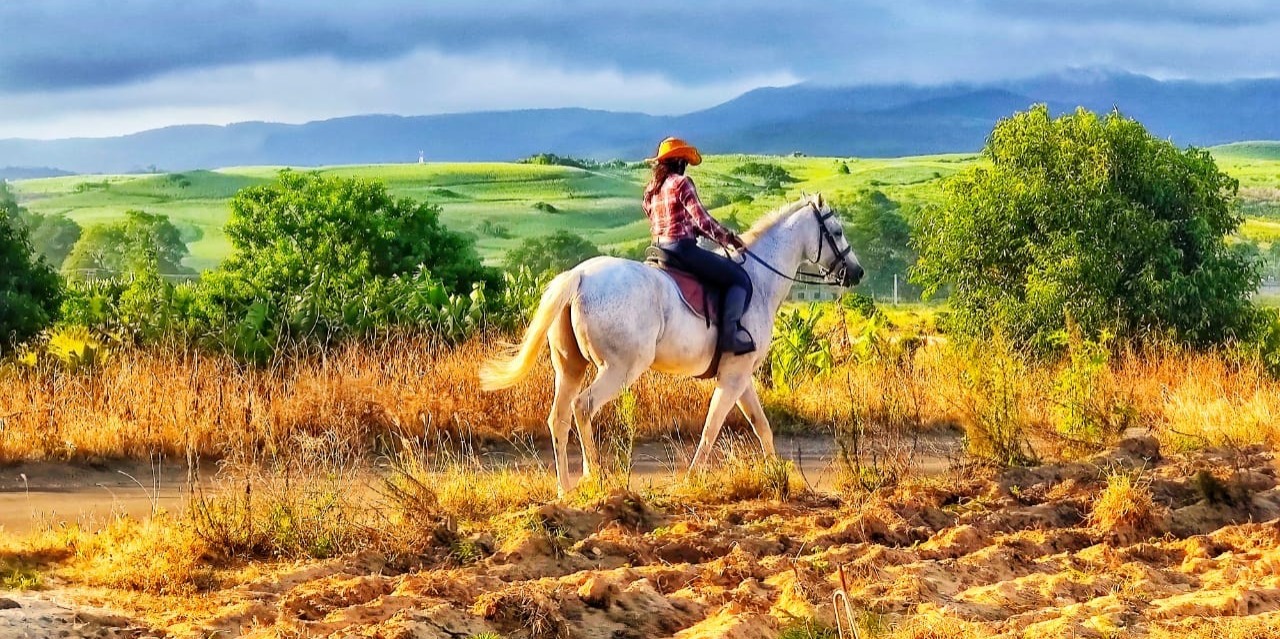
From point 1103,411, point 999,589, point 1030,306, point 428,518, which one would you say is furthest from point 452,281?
point 999,589

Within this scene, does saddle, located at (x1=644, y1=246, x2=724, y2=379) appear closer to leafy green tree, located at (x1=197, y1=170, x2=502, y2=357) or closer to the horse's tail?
the horse's tail

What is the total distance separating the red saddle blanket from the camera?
39.9 ft

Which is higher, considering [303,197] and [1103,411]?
[303,197]

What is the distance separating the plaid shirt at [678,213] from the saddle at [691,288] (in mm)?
142

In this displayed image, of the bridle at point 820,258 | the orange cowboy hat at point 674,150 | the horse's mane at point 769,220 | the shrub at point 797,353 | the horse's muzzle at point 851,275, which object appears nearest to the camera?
the orange cowboy hat at point 674,150

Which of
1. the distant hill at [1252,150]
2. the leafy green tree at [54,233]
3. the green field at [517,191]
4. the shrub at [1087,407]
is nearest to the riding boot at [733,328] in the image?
the shrub at [1087,407]

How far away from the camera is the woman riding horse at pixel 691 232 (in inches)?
473

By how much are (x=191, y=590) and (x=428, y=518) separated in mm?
1657

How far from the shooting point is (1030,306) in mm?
22062

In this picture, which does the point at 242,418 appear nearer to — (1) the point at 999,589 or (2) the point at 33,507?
(2) the point at 33,507

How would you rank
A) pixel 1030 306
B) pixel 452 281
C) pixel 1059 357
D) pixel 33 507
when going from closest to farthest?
pixel 33 507 < pixel 1059 357 < pixel 1030 306 < pixel 452 281

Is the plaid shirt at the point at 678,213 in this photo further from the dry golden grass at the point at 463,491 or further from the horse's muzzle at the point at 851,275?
the dry golden grass at the point at 463,491

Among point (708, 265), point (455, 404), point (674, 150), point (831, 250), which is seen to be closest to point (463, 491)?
point (708, 265)

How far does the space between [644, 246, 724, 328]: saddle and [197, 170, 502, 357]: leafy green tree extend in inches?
269
